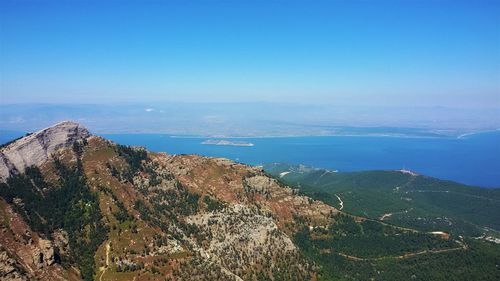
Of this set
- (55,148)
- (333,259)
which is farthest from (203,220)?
(55,148)

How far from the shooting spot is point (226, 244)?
344 feet

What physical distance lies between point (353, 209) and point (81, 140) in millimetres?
116156

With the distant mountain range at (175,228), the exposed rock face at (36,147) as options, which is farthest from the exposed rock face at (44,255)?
the exposed rock face at (36,147)

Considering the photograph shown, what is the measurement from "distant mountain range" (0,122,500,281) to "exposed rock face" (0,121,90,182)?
0.90ft

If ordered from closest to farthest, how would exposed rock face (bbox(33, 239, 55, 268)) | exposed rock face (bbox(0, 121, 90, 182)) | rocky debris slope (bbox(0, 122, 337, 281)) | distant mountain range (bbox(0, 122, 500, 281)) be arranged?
exposed rock face (bbox(33, 239, 55, 268)) < rocky debris slope (bbox(0, 122, 337, 281)) < distant mountain range (bbox(0, 122, 500, 281)) < exposed rock face (bbox(0, 121, 90, 182))

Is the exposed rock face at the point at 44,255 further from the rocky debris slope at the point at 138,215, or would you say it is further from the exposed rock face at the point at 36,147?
the exposed rock face at the point at 36,147

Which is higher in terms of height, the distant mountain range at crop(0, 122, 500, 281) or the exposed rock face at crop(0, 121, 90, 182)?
the exposed rock face at crop(0, 121, 90, 182)

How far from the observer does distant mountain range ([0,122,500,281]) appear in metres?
86.2

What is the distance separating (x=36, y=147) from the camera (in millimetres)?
114250

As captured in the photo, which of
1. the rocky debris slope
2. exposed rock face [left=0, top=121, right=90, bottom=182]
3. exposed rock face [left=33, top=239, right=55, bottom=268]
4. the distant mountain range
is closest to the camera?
exposed rock face [left=33, top=239, right=55, bottom=268]

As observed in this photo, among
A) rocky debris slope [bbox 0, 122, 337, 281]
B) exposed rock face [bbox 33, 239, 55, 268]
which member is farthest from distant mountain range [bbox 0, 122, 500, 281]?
rocky debris slope [bbox 0, 122, 337, 281]

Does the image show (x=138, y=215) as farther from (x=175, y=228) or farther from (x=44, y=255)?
(x=44, y=255)

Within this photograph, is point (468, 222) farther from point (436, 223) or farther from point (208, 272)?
point (208, 272)

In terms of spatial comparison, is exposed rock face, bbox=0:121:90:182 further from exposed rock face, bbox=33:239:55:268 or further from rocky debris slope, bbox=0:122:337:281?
exposed rock face, bbox=33:239:55:268
